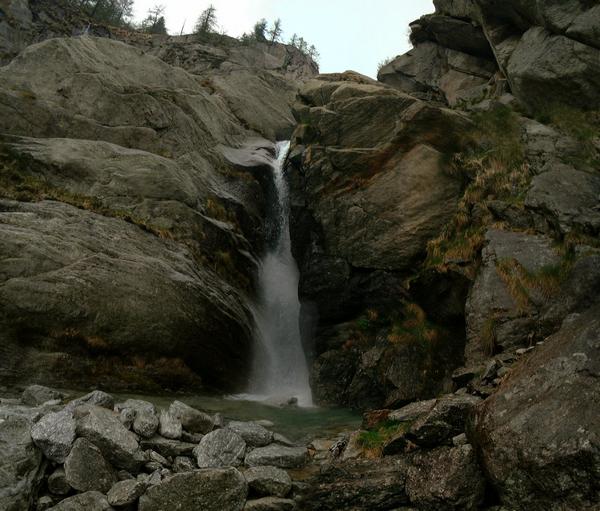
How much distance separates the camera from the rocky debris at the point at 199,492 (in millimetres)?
7039

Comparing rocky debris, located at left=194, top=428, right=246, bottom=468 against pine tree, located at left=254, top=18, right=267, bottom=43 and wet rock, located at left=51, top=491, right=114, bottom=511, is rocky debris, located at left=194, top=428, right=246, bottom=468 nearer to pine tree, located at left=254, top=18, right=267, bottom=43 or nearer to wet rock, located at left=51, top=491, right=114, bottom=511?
wet rock, located at left=51, top=491, right=114, bottom=511

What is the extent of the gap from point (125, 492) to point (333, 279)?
14255 millimetres

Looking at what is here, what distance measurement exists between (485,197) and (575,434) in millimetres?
14037

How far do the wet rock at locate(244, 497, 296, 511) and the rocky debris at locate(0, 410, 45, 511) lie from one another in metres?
3.29

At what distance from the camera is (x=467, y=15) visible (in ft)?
101

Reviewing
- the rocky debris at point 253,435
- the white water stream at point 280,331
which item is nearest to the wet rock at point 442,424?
the rocky debris at point 253,435

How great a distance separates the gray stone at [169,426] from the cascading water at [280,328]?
10.1 m

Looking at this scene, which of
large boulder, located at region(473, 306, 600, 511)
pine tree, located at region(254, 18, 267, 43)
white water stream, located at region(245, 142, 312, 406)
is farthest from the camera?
pine tree, located at region(254, 18, 267, 43)

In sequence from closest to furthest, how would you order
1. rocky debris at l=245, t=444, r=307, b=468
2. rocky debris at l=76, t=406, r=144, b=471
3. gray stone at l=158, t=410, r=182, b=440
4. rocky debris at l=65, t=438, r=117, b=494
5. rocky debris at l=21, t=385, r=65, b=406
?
rocky debris at l=65, t=438, r=117, b=494 < rocky debris at l=76, t=406, r=144, b=471 < rocky debris at l=245, t=444, r=307, b=468 < gray stone at l=158, t=410, r=182, b=440 < rocky debris at l=21, t=385, r=65, b=406

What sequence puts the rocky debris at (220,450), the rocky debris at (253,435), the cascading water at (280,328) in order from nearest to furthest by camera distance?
the rocky debris at (220,450)
the rocky debris at (253,435)
the cascading water at (280,328)

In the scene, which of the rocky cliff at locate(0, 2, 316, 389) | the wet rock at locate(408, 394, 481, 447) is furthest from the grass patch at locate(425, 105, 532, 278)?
the rocky cliff at locate(0, 2, 316, 389)

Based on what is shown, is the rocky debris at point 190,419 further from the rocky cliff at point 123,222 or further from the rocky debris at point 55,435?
the rocky cliff at point 123,222

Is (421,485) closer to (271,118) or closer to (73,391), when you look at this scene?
(73,391)

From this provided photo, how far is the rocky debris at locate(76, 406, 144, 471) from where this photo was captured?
777 centimetres
